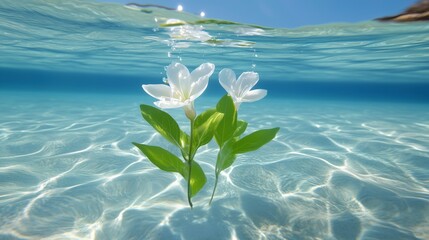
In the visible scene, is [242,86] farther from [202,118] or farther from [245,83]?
[202,118]

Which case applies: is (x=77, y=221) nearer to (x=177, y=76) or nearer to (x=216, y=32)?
(x=177, y=76)

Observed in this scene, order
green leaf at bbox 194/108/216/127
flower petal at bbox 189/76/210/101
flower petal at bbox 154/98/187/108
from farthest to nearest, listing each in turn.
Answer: green leaf at bbox 194/108/216/127
flower petal at bbox 189/76/210/101
flower petal at bbox 154/98/187/108

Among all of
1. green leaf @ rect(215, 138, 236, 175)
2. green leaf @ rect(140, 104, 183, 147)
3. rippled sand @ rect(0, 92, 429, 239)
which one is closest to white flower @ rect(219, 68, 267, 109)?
green leaf @ rect(215, 138, 236, 175)

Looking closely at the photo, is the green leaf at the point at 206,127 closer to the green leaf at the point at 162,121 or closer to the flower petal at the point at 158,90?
the green leaf at the point at 162,121

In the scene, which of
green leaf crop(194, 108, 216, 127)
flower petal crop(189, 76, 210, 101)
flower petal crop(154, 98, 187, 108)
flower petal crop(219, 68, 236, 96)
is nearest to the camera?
flower petal crop(154, 98, 187, 108)

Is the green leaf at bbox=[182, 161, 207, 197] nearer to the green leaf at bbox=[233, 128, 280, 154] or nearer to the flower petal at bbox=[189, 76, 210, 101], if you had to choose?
the green leaf at bbox=[233, 128, 280, 154]

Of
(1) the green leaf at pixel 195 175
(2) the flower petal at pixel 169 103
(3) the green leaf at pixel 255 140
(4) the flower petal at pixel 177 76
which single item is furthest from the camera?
(1) the green leaf at pixel 195 175

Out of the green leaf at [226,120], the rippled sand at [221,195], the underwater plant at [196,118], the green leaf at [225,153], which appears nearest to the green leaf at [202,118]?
the underwater plant at [196,118]

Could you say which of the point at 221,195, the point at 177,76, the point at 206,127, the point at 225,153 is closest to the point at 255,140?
the point at 225,153
